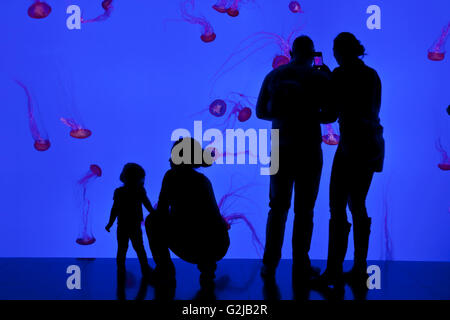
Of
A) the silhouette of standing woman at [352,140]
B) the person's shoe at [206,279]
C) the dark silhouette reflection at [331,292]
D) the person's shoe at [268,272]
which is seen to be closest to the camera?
the dark silhouette reflection at [331,292]

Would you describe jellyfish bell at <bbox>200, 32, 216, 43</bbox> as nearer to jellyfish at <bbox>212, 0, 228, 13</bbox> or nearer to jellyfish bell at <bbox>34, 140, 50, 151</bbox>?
jellyfish at <bbox>212, 0, 228, 13</bbox>

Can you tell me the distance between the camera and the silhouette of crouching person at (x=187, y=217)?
2.38 metres

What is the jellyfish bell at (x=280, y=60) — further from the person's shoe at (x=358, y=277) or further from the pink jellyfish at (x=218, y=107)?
the person's shoe at (x=358, y=277)

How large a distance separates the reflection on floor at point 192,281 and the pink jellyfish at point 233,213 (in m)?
0.29

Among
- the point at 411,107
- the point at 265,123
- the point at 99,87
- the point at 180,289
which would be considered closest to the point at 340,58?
the point at 265,123

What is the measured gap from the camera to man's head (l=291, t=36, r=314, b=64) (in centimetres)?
245

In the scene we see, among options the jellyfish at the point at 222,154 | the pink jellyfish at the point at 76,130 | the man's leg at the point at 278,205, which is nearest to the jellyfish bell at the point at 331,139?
the jellyfish at the point at 222,154

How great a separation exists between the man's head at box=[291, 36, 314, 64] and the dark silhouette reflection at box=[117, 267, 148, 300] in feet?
5.14

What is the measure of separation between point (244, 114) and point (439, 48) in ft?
5.43

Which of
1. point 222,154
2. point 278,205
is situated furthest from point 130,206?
point 222,154

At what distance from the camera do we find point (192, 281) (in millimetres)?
2570

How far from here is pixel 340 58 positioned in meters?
2.40
